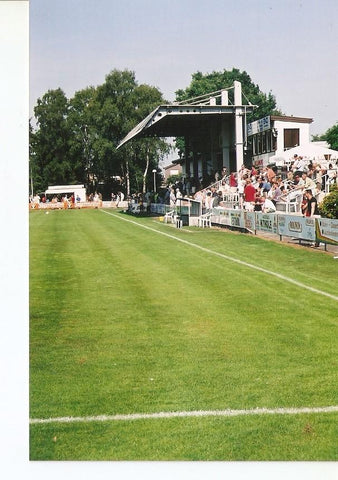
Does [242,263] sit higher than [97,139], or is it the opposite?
[97,139]

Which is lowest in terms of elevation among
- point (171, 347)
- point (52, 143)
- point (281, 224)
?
point (171, 347)

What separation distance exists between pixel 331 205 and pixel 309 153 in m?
0.62

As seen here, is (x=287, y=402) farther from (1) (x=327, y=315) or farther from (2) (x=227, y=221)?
(2) (x=227, y=221)

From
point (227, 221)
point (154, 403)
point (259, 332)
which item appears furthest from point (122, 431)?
point (227, 221)

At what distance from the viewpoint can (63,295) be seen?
445cm

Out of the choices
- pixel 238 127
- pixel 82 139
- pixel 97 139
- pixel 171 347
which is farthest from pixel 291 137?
pixel 171 347

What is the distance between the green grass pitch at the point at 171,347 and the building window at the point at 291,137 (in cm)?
114

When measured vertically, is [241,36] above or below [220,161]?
above

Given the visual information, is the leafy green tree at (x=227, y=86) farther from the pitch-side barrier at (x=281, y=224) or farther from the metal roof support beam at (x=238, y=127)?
the pitch-side barrier at (x=281, y=224)

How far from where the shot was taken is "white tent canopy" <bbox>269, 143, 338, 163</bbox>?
19.6ft

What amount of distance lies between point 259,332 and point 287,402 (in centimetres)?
74

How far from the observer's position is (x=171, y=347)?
3916mm

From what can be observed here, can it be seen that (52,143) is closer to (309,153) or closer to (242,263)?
(242,263)
